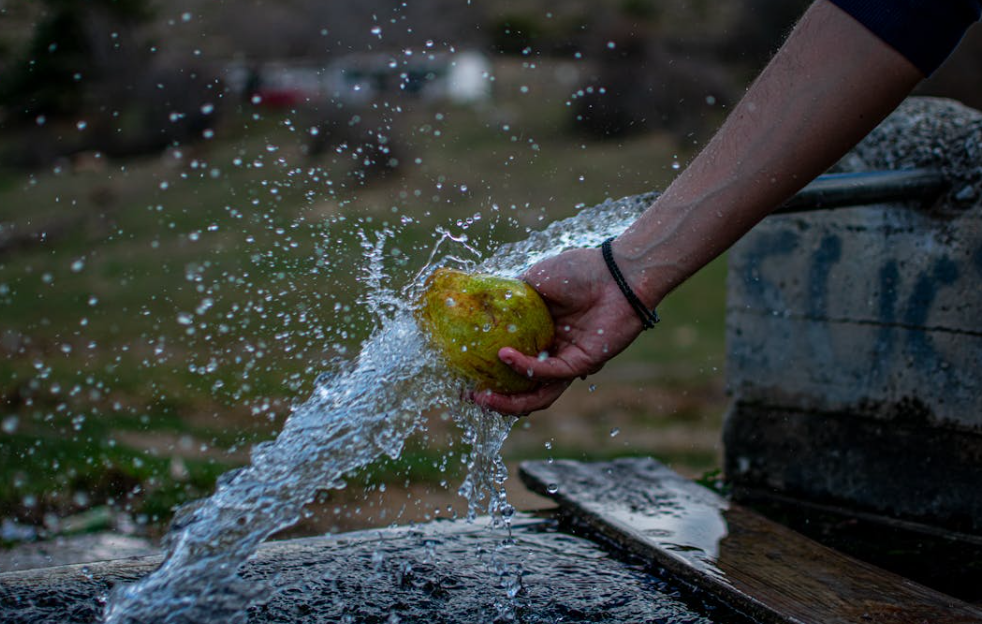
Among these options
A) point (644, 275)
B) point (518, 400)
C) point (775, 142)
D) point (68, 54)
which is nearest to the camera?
point (775, 142)

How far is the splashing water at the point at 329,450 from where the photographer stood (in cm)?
189

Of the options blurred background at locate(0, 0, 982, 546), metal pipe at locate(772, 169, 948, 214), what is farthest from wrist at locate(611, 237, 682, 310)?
blurred background at locate(0, 0, 982, 546)

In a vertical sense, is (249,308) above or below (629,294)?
above

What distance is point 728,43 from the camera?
22453 millimetres

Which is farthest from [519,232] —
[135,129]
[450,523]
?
[450,523]

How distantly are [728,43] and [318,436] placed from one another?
2213cm

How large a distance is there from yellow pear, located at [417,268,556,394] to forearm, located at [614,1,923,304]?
25 centimetres

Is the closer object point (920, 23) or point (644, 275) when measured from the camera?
point (920, 23)

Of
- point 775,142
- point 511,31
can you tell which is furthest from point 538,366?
point 511,31

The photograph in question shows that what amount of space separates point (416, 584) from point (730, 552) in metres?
0.79

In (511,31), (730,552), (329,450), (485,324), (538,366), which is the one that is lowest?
(730,552)

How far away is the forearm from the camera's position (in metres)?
1.79

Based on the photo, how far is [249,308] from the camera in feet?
25.7

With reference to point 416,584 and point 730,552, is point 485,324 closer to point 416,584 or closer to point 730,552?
point 416,584
